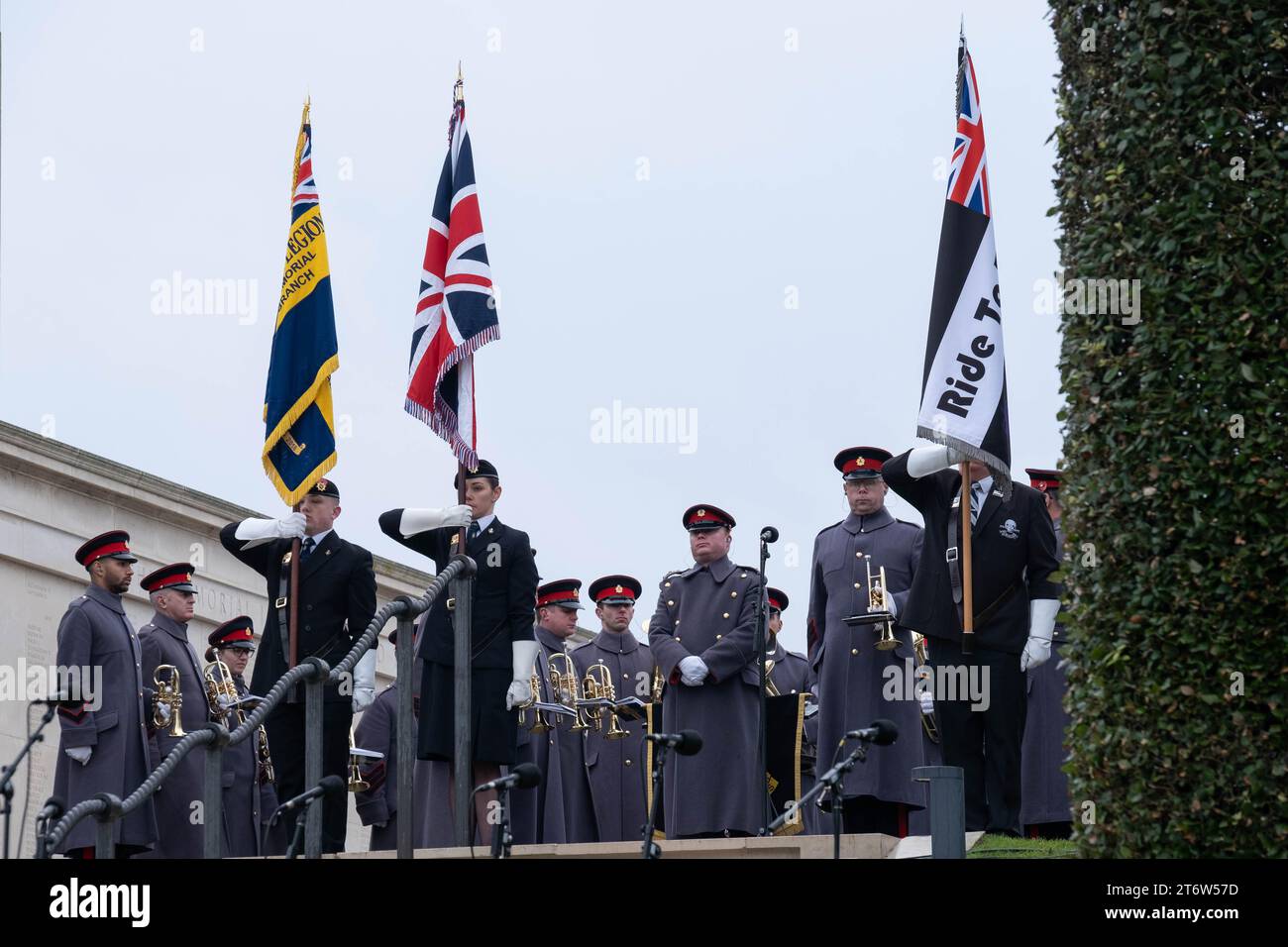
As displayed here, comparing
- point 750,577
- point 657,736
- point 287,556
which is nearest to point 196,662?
point 287,556

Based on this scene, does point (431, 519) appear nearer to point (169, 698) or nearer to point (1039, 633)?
point (169, 698)

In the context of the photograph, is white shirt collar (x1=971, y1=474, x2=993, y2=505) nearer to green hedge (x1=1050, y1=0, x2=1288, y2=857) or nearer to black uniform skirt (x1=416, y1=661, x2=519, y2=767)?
black uniform skirt (x1=416, y1=661, x2=519, y2=767)

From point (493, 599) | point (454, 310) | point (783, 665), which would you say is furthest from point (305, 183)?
point (783, 665)

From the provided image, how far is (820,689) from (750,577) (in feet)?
3.25

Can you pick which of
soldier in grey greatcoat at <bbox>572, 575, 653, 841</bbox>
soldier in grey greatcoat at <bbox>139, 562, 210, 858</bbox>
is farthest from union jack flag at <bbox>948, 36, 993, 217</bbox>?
soldier in grey greatcoat at <bbox>139, 562, 210, 858</bbox>

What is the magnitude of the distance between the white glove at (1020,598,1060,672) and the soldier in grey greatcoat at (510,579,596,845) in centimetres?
366

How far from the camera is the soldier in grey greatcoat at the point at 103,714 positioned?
38.3 ft

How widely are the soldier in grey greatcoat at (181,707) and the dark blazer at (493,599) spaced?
6.41 ft

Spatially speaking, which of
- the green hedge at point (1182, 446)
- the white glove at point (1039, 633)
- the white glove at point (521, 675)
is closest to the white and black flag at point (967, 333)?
the white glove at point (1039, 633)

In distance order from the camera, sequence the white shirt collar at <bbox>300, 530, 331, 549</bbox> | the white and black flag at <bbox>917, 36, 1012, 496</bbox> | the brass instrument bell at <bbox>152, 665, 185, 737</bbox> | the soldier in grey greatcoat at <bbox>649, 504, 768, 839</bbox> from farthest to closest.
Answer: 1. the brass instrument bell at <bbox>152, 665, 185, 737</bbox>
2. the soldier in grey greatcoat at <bbox>649, 504, 768, 839</bbox>
3. the white shirt collar at <bbox>300, 530, 331, 549</bbox>
4. the white and black flag at <bbox>917, 36, 1012, 496</bbox>

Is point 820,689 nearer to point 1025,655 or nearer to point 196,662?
point 1025,655

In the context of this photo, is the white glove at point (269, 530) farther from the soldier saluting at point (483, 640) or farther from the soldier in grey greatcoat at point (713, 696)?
the soldier in grey greatcoat at point (713, 696)

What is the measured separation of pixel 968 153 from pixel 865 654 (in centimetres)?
302

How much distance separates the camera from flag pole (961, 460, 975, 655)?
998cm
